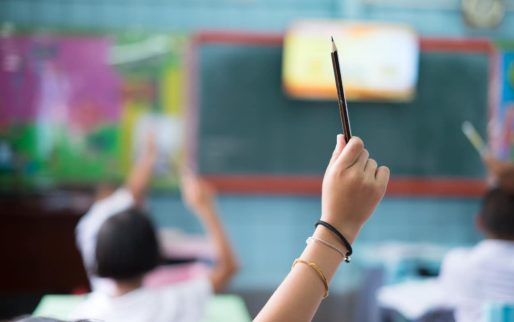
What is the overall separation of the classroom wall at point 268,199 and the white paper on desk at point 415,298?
65.7 inches

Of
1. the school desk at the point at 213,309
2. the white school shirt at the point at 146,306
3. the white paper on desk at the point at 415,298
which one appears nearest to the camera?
the white school shirt at the point at 146,306

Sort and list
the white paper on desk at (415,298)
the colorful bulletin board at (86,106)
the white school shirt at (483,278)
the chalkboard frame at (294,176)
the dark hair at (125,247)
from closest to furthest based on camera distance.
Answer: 1. the dark hair at (125,247)
2. the white school shirt at (483,278)
3. the white paper on desk at (415,298)
4. the colorful bulletin board at (86,106)
5. the chalkboard frame at (294,176)

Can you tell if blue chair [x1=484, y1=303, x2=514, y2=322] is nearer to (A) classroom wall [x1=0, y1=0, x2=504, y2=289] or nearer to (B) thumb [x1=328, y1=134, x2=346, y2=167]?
(B) thumb [x1=328, y1=134, x2=346, y2=167]

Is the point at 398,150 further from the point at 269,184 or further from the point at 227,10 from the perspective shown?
the point at 227,10

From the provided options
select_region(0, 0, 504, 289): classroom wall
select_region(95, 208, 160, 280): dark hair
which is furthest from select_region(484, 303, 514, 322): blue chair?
select_region(0, 0, 504, 289): classroom wall

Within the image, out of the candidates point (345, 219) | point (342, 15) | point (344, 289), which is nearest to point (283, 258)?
point (344, 289)

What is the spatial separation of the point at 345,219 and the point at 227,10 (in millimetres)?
3579

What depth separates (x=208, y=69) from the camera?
12.9 ft

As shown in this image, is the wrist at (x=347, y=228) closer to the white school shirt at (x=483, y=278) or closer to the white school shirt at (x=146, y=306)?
the white school shirt at (x=146, y=306)

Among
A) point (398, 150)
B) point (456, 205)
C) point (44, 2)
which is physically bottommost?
point (456, 205)

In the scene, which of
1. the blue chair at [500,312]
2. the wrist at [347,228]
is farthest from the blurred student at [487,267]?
the wrist at [347,228]

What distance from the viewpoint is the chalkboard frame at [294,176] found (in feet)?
12.9

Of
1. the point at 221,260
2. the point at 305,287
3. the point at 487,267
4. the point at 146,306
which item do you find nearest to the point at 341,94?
the point at 305,287

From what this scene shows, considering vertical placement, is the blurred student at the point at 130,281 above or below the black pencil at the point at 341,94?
below
